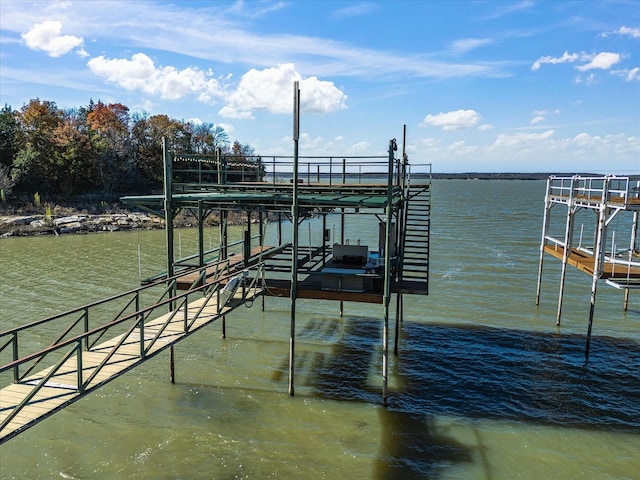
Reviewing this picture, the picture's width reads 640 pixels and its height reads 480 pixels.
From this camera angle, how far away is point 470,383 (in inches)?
637

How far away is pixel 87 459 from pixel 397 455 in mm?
7564

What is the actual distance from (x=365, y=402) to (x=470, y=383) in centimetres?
396

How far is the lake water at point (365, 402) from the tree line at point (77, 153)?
36305 mm

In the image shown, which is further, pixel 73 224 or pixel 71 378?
pixel 73 224

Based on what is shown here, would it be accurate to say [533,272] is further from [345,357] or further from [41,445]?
[41,445]

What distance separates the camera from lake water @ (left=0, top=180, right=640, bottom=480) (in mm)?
11695

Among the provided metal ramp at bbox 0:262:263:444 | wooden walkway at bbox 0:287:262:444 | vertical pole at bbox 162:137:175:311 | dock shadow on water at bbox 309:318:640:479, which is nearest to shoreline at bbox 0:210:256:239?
vertical pole at bbox 162:137:175:311

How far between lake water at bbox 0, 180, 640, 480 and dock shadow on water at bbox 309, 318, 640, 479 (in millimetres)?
66

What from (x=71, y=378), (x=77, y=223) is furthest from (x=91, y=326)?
(x=77, y=223)

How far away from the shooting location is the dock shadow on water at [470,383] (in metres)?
12.8

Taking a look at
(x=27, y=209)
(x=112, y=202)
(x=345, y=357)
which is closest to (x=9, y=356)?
(x=345, y=357)

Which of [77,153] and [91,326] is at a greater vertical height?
[77,153]

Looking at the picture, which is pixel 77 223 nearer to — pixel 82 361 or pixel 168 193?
pixel 168 193

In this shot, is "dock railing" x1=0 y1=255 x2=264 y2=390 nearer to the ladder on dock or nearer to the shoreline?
the ladder on dock
